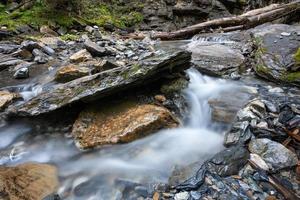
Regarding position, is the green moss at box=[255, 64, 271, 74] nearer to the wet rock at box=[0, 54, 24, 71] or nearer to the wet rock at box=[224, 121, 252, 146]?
the wet rock at box=[224, 121, 252, 146]

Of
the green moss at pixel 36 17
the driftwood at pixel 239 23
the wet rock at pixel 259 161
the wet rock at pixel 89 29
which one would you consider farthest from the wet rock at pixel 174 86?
the green moss at pixel 36 17

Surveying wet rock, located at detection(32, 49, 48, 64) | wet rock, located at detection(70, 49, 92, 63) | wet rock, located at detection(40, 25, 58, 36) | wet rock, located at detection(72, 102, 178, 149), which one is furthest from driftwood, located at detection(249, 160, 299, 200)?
wet rock, located at detection(40, 25, 58, 36)

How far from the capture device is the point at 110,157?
4113 millimetres

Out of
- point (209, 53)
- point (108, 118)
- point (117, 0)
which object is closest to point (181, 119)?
point (108, 118)

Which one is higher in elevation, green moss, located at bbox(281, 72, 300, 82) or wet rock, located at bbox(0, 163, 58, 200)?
green moss, located at bbox(281, 72, 300, 82)

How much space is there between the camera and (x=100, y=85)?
4.73 meters

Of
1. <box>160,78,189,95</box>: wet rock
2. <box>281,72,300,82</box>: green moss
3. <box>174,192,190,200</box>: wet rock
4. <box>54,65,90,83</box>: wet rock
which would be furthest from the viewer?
<box>54,65,90,83</box>: wet rock

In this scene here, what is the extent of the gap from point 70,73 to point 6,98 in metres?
1.33

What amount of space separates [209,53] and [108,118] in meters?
3.86

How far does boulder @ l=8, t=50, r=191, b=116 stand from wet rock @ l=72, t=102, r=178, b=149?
0.30m

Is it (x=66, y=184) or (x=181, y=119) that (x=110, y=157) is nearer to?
(x=66, y=184)

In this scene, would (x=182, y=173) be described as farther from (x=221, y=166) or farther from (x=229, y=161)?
(x=229, y=161)

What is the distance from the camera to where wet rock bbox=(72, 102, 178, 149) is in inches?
170

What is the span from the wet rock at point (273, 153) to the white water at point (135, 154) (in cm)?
50
